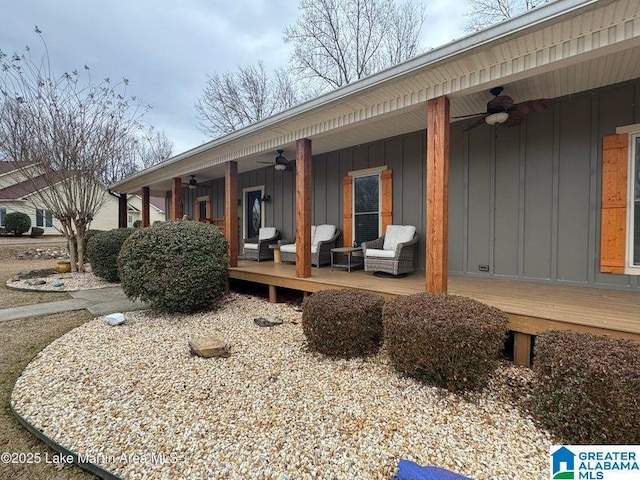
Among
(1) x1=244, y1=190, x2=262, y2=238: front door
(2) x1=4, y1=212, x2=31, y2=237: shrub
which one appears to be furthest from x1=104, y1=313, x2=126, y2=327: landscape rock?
(2) x1=4, y1=212, x2=31, y2=237: shrub

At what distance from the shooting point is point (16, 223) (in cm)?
1728

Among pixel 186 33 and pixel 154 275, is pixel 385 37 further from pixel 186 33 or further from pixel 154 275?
pixel 154 275

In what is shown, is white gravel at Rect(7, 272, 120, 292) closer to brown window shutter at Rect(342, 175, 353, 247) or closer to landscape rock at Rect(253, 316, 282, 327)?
landscape rock at Rect(253, 316, 282, 327)

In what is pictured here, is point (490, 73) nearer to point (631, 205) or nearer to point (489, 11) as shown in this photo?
point (631, 205)

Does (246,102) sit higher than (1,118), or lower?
higher

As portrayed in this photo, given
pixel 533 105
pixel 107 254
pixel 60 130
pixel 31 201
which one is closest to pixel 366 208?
pixel 533 105

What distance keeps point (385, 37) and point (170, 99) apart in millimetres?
9998

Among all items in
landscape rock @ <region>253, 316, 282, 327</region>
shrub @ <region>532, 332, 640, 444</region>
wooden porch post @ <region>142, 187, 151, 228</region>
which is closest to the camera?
shrub @ <region>532, 332, 640, 444</region>

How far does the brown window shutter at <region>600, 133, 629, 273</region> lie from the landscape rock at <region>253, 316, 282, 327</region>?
393cm

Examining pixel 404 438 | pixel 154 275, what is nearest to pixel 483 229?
pixel 404 438

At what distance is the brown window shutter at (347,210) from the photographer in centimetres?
627

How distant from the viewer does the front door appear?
8.51 meters

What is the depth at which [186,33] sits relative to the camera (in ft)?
33.3

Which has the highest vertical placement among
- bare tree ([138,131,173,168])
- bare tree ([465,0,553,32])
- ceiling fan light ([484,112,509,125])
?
bare tree ([465,0,553,32])
